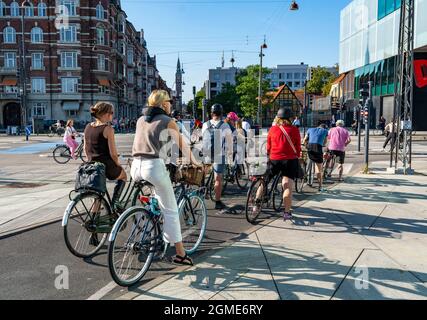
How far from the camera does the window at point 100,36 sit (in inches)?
1993

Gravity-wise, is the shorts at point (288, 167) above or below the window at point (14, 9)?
below

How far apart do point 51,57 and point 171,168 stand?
50.1m

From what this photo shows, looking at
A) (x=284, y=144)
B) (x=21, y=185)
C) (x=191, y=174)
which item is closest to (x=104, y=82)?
(x=21, y=185)

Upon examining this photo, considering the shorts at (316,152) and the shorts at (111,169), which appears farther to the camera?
the shorts at (316,152)

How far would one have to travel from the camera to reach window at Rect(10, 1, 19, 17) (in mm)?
49125

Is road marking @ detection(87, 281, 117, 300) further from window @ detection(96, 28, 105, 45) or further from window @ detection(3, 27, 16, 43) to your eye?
window @ detection(3, 27, 16, 43)

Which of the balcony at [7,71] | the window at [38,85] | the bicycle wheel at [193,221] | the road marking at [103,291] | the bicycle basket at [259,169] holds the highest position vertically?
the balcony at [7,71]

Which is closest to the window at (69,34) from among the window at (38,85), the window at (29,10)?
the window at (29,10)

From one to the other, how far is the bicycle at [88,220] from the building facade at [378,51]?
3500 centimetres

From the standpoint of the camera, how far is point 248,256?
4.84m

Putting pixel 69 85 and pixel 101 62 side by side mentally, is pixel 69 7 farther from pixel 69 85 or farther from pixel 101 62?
pixel 69 85

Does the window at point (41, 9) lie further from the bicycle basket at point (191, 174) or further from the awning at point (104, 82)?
the bicycle basket at point (191, 174)
